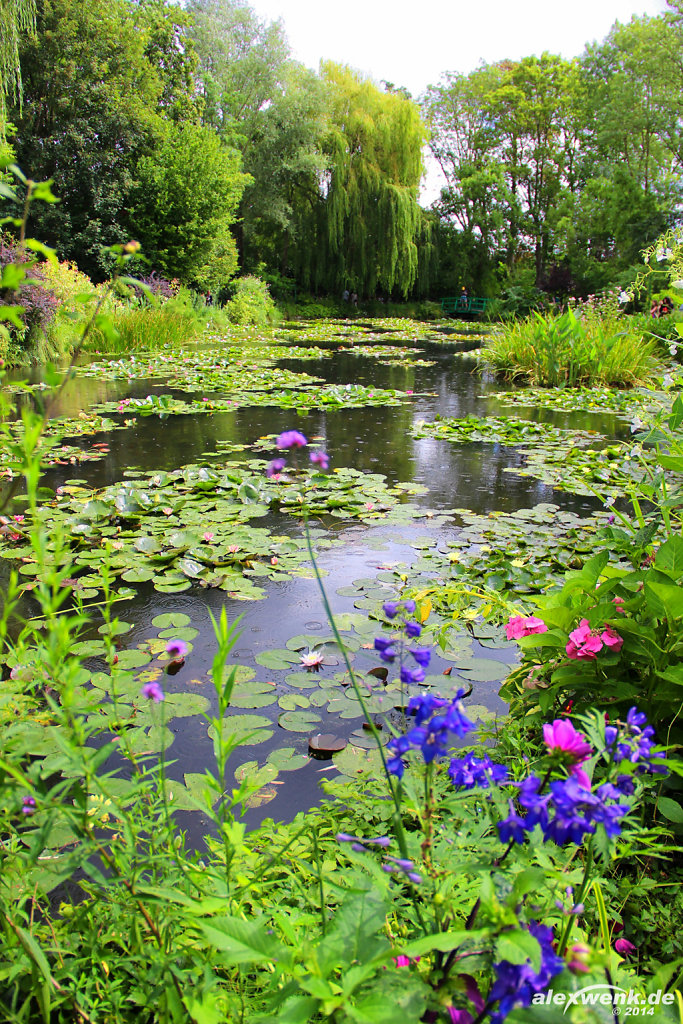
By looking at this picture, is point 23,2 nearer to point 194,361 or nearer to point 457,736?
point 194,361

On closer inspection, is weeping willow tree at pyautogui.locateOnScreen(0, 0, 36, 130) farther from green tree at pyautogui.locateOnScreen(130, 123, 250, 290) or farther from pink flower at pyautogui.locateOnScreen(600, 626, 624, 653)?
pink flower at pyautogui.locateOnScreen(600, 626, 624, 653)

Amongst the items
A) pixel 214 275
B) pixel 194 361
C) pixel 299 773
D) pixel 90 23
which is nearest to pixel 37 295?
pixel 194 361

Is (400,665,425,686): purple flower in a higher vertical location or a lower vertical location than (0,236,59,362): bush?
lower

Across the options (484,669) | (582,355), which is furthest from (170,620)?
(582,355)

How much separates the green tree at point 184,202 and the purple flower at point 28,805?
14.5 meters

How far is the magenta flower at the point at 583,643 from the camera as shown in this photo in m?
1.20

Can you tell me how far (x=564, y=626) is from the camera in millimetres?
1248

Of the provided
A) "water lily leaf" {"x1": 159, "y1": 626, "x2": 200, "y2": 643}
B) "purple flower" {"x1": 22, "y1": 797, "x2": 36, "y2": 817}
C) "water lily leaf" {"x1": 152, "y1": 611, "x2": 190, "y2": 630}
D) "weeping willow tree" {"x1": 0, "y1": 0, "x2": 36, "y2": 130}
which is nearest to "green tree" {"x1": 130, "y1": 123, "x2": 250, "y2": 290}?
"weeping willow tree" {"x1": 0, "y1": 0, "x2": 36, "y2": 130}

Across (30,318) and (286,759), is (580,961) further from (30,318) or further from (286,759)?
(30,318)

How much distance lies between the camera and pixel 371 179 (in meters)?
17.7

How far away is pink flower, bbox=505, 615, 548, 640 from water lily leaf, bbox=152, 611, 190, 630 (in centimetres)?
107

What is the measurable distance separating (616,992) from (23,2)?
13.1 m

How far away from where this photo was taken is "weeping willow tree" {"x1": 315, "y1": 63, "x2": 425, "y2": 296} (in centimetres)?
1769

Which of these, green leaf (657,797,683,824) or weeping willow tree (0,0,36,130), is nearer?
green leaf (657,797,683,824)
